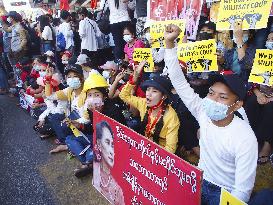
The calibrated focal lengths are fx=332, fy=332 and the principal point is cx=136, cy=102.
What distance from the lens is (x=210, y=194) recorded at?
296cm

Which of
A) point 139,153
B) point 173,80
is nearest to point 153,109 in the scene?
point 173,80

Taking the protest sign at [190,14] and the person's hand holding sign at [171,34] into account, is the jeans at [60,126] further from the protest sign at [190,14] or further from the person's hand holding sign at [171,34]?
the person's hand holding sign at [171,34]

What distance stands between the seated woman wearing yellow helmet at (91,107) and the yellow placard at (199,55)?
1.15 m

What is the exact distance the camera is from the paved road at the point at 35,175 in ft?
14.0

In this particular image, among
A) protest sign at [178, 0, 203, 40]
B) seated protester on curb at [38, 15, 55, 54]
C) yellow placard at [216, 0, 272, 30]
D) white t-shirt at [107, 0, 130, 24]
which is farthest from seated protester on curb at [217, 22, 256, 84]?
seated protester on curb at [38, 15, 55, 54]

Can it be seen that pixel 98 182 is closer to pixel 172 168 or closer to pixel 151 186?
pixel 151 186

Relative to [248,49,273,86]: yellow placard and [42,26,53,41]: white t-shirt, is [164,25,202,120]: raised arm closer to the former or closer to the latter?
[248,49,273,86]: yellow placard

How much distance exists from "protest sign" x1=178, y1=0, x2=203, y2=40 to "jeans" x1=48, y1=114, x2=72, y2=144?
8.25ft

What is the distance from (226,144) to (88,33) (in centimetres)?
638

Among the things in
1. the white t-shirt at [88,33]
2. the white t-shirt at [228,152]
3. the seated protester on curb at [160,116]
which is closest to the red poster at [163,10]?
the seated protester on curb at [160,116]

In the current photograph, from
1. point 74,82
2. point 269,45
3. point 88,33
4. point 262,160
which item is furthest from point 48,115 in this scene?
point 269,45

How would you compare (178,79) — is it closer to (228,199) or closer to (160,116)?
(160,116)

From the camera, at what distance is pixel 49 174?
4.91 m

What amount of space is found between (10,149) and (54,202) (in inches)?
85.4
